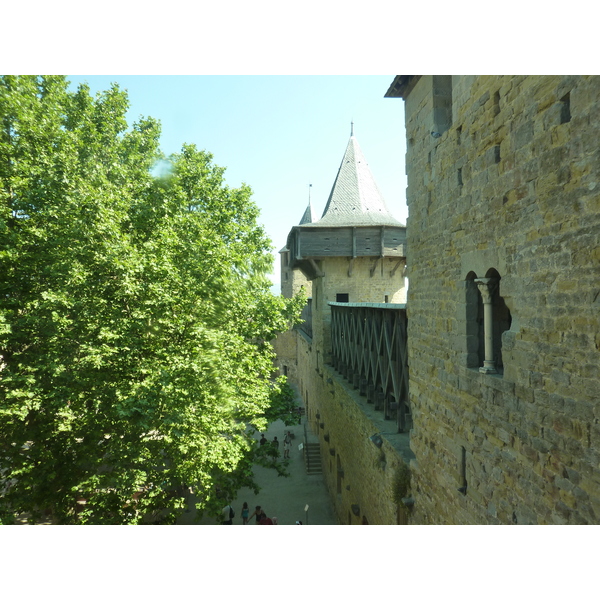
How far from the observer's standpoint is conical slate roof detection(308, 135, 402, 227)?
13.3 m

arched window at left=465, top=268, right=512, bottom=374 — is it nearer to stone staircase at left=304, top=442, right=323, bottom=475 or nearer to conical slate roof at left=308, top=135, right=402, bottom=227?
conical slate roof at left=308, top=135, right=402, bottom=227

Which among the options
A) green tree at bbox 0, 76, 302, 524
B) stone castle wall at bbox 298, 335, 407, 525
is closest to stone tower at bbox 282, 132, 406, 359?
stone castle wall at bbox 298, 335, 407, 525

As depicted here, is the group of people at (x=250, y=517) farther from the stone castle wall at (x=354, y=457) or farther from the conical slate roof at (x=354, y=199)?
the conical slate roof at (x=354, y=199)

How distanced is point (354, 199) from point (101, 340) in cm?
1022

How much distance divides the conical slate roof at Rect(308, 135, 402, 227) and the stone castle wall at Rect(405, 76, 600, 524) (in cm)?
867

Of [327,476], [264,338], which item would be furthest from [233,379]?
[327,476]

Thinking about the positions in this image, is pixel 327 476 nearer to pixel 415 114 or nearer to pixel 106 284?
pixel 106 284

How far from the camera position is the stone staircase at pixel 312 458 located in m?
13.8

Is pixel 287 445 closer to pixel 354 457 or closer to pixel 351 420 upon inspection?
pixel 351 420

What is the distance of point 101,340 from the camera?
6.03 metres

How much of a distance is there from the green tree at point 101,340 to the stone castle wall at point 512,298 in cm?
327

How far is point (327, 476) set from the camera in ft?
39.5

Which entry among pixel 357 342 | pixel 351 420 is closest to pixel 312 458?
pixel 351 420

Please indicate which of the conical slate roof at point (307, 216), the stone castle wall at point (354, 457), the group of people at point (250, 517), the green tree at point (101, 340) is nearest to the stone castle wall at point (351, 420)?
the stone castle wall at point (354, 457)
